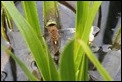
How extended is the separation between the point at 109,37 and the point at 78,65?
346 millimetres

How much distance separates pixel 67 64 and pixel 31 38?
0.14 meters

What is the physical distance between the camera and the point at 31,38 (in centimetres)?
56

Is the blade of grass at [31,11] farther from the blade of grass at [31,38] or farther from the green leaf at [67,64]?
the green leaf at [67,64]

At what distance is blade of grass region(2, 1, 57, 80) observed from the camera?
55 centimetres

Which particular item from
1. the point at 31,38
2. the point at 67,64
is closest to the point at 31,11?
the point at 31,38

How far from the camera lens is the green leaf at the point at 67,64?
405 mm

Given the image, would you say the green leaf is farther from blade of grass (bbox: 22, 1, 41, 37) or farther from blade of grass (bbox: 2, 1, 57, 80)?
blade of grass (bbox: 22, 1, 41, 37)

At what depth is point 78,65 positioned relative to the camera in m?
0.64

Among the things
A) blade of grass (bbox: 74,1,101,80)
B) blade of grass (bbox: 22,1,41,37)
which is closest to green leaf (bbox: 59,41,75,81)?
blade of grass (bbox: 74,1,101,80)

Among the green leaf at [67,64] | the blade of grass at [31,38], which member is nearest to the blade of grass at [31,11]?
the blade of grass at [31,38]

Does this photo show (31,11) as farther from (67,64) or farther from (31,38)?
(67,64)

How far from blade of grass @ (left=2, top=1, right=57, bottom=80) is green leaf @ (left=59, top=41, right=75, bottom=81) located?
110mm

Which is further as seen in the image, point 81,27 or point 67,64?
point 81,27

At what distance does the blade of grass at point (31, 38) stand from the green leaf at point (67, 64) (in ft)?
0.36
